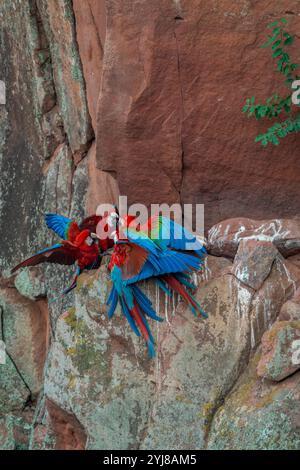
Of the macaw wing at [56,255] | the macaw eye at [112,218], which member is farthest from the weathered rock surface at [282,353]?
the macaw wing at [56,255]

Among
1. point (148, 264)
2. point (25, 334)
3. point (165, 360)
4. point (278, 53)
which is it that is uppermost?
point (278, 53)

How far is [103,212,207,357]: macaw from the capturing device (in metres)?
5.04

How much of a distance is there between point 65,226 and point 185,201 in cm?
63

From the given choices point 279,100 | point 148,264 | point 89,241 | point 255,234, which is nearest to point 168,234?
point 148,264

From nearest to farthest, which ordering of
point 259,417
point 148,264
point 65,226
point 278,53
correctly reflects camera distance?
point 259,417, point 148,264, point 278,53, point 65,226

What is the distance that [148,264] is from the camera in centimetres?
505

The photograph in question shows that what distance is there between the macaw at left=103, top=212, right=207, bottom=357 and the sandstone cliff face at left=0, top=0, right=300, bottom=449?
0.24ft

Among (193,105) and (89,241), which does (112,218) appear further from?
(193,105)

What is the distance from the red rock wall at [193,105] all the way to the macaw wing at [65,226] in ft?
1.10

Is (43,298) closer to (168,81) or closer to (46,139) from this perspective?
(46,139)

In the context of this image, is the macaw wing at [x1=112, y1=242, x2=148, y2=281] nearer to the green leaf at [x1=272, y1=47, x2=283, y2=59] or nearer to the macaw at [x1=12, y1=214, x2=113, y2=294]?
the macaw at [x1=12, y1=214, x2=113, y2=294]

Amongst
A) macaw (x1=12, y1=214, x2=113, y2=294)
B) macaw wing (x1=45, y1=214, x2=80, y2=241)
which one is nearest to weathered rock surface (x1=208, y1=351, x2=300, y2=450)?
macaw (x1=12, y1=214, x2=113, y2=294)

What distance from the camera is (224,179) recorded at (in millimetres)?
5605

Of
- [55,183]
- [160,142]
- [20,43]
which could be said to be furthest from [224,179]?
[20,43]
